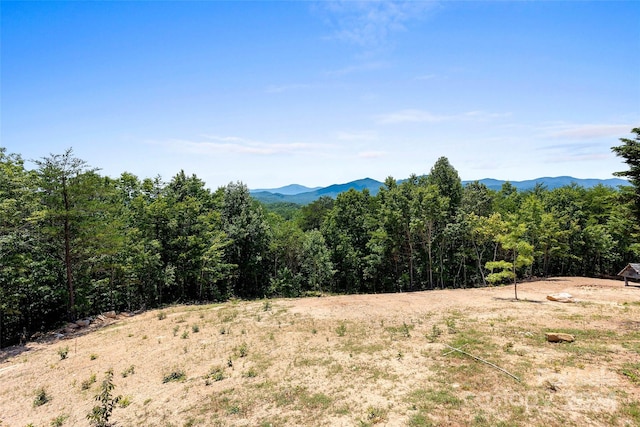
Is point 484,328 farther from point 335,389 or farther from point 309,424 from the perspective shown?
point 309,424

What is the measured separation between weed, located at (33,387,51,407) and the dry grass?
0.56ft

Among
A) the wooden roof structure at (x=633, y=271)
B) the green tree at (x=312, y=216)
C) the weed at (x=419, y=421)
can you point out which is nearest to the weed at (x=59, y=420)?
Result: the weed at (x=419, y=421)

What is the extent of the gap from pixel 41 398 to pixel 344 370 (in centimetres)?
1107

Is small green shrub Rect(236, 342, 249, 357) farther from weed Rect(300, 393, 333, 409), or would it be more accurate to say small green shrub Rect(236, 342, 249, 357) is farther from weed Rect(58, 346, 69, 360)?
weed Rect(58, 346, 69, 360)

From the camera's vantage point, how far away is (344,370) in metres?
12.0

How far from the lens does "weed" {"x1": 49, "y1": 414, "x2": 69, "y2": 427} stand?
1000 cm

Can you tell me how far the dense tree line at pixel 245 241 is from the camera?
2097cm

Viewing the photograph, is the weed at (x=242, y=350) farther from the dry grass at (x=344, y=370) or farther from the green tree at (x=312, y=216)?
the green tree at (x=312, y=216)

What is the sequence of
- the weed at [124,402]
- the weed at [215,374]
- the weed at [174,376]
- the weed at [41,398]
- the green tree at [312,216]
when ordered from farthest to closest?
1. the green tree at [312,216]
2. the weed at [174,376]
3. the weed at [215,374]
4. the weed at [41,398]
5. the weed at [124,402]

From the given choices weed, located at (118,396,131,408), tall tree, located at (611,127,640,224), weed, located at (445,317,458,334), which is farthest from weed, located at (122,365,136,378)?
tall tree, located at (611,127,640,224)

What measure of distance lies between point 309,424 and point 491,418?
4.86 meters

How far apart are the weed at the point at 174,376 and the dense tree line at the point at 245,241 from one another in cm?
1348

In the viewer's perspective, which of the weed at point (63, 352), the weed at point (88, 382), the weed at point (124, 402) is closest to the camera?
the weed at point (124, 402)

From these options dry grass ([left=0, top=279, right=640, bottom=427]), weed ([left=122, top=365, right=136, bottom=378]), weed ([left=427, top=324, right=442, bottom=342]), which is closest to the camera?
dry grass ([left=0, top=279, right=640, bottom=427])
